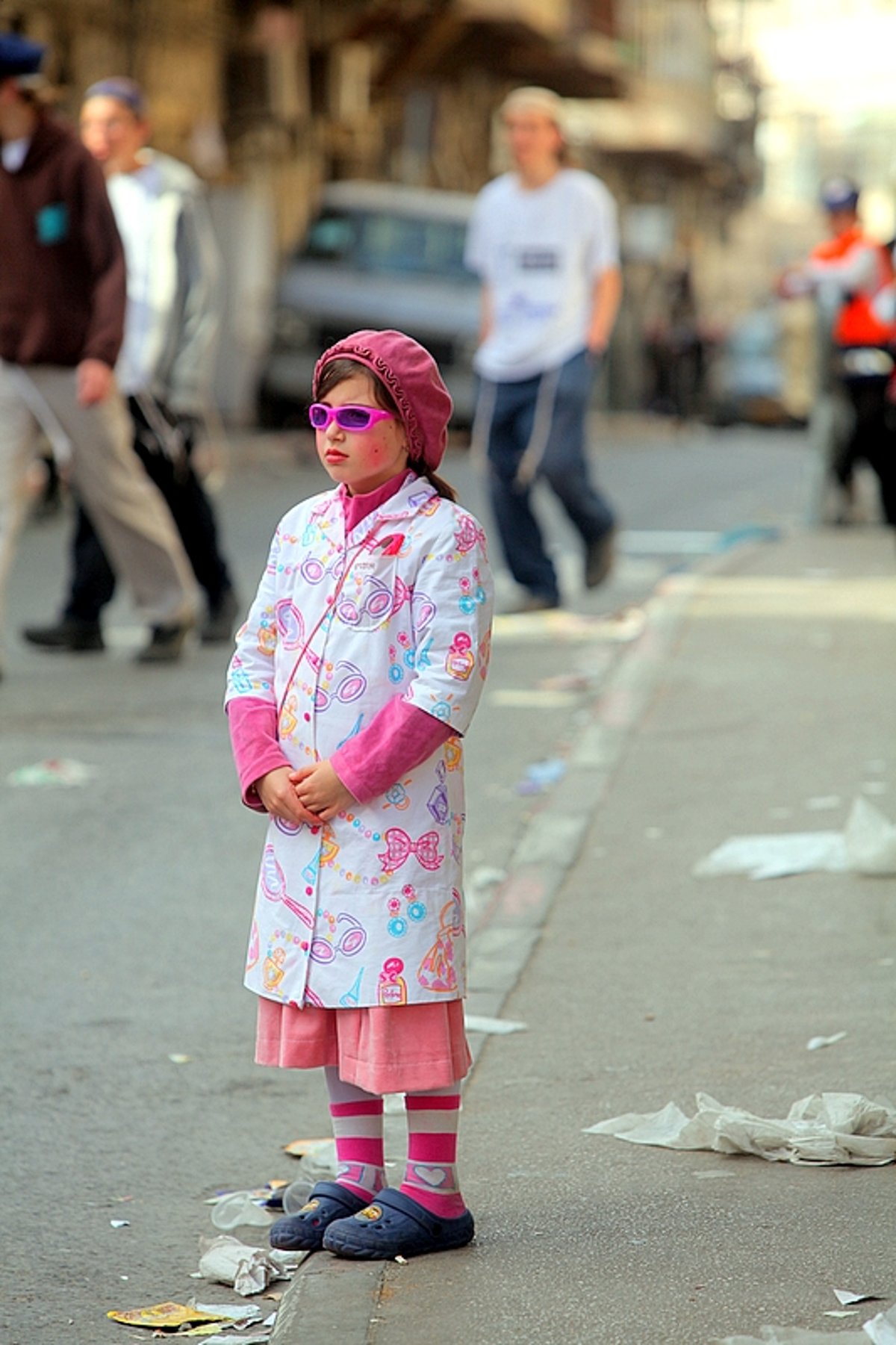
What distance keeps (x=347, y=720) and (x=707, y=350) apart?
41.5 metres

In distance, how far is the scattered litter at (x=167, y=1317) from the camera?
3359mm

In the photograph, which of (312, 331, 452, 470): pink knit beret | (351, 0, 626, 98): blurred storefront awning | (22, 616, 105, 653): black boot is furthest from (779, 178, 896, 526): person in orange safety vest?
(351, 0, 626, 98): blurred storefront awning

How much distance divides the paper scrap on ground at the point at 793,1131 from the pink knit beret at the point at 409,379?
1.16 metres

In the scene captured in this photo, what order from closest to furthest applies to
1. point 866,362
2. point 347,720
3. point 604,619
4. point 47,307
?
point 347,720 < point 47,307 < point 604,619 < point 866,362

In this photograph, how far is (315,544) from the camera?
3.56 m

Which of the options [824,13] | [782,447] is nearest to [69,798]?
[782,447]

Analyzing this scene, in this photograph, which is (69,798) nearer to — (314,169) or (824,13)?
(314,169)

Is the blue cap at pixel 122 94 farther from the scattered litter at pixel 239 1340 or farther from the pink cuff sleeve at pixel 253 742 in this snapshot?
the scattered litter at pixel 239 1340

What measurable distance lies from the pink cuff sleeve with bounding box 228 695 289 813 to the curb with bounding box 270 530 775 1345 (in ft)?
2.20

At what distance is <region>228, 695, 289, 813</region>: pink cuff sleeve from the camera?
346 cm

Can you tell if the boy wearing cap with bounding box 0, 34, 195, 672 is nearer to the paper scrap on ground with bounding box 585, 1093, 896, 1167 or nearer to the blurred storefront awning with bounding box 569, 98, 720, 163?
the paper scrap on ground with bounding box 585, 1093, 896, 1167

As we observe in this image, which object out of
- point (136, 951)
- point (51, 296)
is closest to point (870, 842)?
point (136, 951)

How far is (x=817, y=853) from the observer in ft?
19.4

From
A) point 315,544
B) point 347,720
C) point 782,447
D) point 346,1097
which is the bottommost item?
point 782,447
